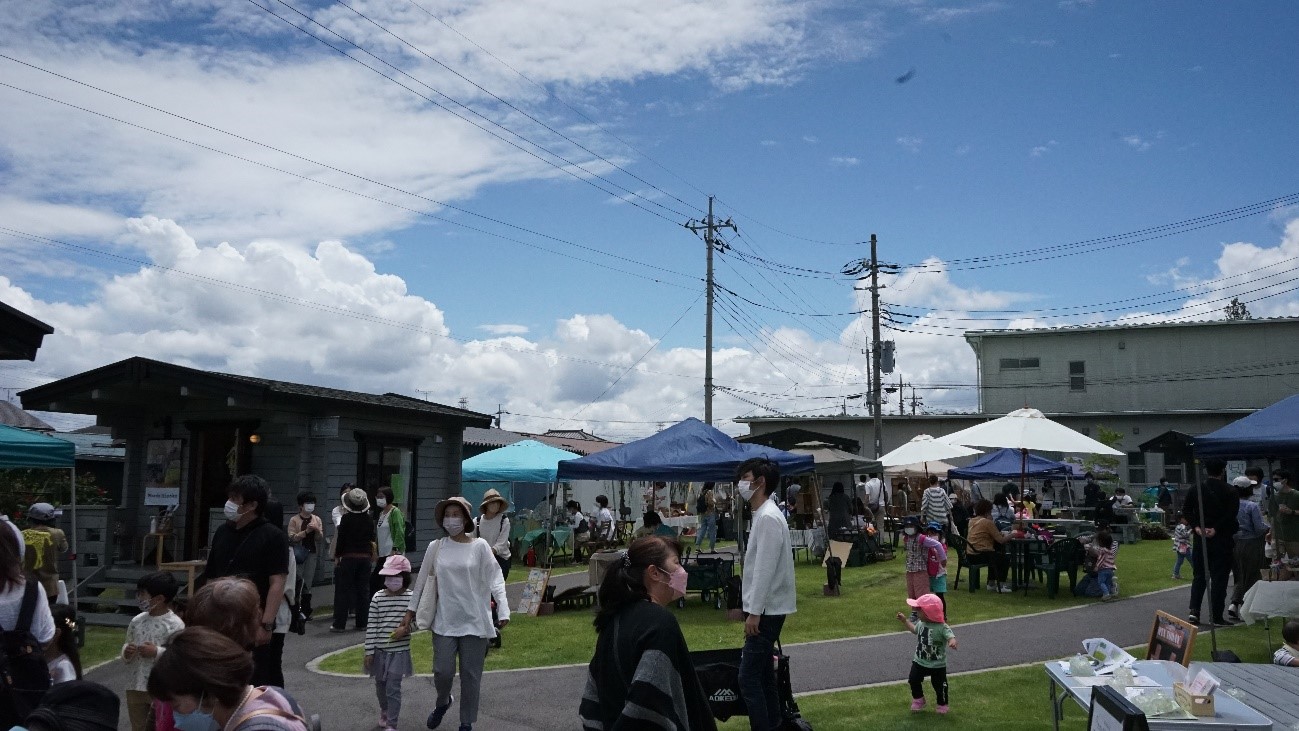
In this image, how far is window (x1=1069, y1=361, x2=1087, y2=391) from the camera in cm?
4116

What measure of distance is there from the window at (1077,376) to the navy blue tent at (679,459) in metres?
30.2

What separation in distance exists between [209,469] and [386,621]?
11077 millimetres

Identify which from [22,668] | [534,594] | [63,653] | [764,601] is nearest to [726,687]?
[764,601]

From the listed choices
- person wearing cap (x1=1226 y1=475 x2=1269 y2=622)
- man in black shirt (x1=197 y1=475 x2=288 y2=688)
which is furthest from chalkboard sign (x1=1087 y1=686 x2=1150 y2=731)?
person wearing cap (x1=1226 y1=475 x2=1269 y2=622)

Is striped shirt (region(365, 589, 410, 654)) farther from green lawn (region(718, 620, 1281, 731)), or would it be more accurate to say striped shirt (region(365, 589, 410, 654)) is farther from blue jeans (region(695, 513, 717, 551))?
blue jeans (region(695, 513, 717, 551))

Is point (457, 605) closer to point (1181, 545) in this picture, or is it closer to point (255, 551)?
point (255, 551)

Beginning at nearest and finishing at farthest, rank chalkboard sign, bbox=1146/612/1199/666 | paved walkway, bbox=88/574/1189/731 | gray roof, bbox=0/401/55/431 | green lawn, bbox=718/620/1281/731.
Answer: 1. chalkboard sign, bbox=1146/612/1199/666
2. green lawn, bbox=718/620/1281/731
3. paved walkway, bbox=88/574/1189/731
4. gray roof, bbox=0/401/55/431

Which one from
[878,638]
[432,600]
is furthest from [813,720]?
[878,638]

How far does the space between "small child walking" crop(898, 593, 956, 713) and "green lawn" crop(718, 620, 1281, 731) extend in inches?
6.5

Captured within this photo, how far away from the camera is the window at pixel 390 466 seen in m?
17.7

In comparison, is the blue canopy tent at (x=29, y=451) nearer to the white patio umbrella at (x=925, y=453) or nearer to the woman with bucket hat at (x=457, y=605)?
the woman with bucket hat at (x=457, y=605)

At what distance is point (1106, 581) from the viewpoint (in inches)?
578

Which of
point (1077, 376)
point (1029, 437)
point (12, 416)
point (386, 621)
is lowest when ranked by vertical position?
point (386, 621)

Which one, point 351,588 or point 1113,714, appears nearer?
point 1113,714
